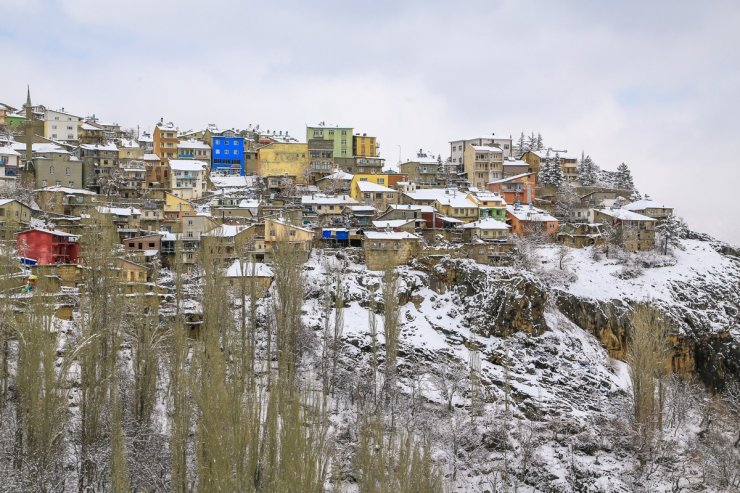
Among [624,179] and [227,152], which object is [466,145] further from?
[227,152]

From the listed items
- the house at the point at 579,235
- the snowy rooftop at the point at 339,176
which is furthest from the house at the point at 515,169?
the snowy rooftop at the point at 339,176

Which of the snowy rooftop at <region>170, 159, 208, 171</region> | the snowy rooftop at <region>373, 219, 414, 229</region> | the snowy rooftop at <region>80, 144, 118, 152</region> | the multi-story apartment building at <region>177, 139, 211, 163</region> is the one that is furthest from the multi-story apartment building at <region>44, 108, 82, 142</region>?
the snowy rooftop at <region>373, 219, 414, 229</region>

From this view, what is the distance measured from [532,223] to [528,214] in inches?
83.5

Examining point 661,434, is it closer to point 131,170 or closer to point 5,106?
point 131,170

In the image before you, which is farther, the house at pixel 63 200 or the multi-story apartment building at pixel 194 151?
the multi-story apartment building at pixel 194 151

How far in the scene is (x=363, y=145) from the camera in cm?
7488

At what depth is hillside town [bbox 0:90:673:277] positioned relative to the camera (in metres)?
44.4

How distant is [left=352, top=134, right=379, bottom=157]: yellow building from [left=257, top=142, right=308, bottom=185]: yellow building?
8.85 metres

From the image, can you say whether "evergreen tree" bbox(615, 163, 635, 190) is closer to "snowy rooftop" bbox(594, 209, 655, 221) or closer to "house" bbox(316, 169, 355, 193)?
"snowy rooftop" bbox(594, 209, 655, 221)

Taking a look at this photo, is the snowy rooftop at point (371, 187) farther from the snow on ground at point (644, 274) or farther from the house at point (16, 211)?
the house at point (16, 211)

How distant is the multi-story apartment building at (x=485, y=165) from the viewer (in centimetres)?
7112

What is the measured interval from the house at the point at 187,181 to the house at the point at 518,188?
29653 mm

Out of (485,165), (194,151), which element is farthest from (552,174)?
(194,151)

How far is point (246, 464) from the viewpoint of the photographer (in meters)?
19.0
